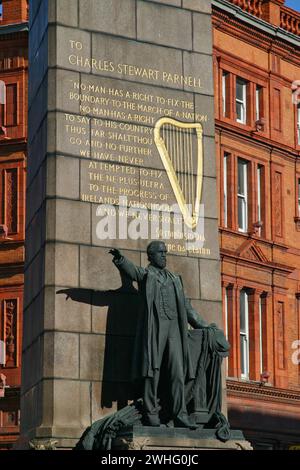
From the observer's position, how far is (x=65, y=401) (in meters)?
20.3

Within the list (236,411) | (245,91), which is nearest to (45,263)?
(236,411)

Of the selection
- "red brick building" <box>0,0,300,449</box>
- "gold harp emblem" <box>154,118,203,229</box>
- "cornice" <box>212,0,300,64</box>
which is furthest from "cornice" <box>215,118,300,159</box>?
"gold harp emblem" <box>154,118,203,229</box>

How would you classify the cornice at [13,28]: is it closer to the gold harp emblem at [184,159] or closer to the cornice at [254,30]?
the cornice at [254,30]

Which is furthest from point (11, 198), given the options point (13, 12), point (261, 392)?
point (261, 392)

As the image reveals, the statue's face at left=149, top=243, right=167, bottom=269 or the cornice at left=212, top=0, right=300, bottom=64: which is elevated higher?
the cornice at left=212, top=0, right=300, bottom=64

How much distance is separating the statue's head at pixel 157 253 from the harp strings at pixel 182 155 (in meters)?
1.84

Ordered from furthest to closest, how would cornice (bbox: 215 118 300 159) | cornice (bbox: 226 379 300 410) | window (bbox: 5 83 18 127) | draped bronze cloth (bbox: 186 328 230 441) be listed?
cornice (bbox: 215 118 300 159), window (bbox: 5 83 18 127), cornice (bbox: 226 379 300 410), draped bronze cloth (bbox: 186 328 230 441)

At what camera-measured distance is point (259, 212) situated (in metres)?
45.8

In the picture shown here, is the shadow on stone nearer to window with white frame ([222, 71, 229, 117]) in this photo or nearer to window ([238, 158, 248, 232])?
window ([238, 158, 248, 232])

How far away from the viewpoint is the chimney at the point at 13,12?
43781 millimetres

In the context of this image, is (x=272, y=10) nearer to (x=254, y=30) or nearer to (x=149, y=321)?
(x=254, y=30)

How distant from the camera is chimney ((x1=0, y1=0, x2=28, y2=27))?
43781 mm

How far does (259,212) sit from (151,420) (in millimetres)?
26425

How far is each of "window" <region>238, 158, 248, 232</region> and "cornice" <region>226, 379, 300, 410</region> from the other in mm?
5023
